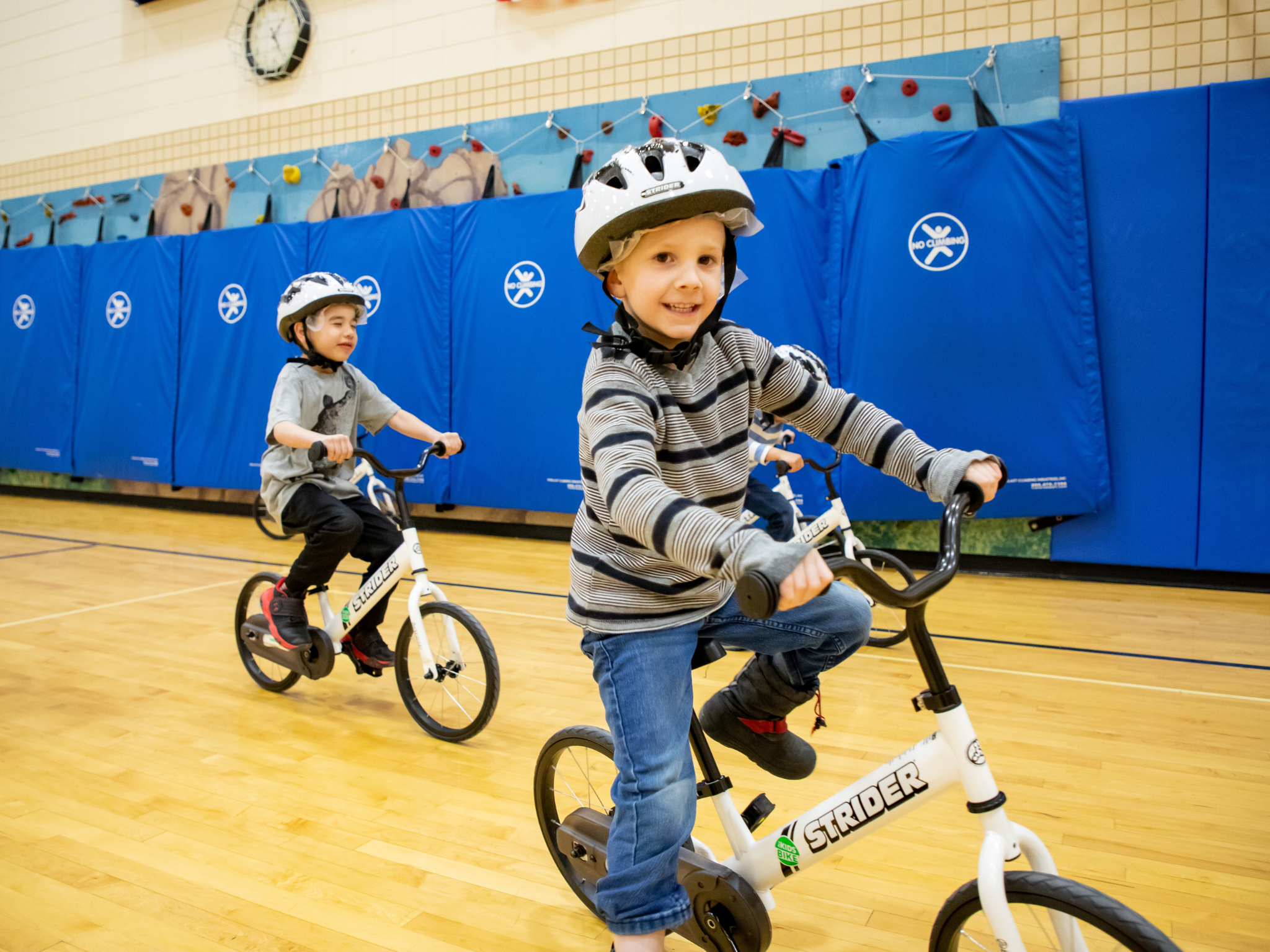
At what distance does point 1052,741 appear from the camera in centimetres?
275

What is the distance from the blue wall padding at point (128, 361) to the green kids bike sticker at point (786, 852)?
7.72 metres

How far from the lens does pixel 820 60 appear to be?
18.8ft

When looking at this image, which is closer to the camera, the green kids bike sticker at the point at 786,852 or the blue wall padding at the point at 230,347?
the green kids bike sticker at the point at 786,852

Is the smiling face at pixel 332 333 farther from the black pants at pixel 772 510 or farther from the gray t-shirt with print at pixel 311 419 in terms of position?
the black pants at pixel 772 510

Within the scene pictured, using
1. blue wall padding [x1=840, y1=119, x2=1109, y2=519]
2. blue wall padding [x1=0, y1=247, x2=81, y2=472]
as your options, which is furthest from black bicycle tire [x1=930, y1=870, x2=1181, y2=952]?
blue wall padding [x1=0, y1=247, x2=81, y2=472]

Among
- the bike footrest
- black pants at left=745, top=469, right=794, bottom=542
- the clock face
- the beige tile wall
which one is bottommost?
the bike footrest

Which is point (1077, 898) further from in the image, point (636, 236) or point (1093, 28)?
point (1093, 28)

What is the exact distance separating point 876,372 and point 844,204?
3.49ft

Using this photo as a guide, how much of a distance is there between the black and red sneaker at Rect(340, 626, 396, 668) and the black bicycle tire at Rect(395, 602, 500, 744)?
19cm

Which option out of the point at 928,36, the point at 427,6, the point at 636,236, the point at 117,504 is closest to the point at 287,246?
the point at 427,6

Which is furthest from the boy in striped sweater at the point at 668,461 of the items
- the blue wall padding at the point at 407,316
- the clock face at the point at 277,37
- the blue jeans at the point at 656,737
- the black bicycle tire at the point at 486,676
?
the clock face at the point at 277,37

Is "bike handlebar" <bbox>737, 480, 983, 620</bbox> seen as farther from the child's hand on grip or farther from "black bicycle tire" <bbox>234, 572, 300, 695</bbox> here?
"black bicycle tire" <bbox>234, 572, 300, 695</bbox>

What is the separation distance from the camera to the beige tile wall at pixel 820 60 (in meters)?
4.88

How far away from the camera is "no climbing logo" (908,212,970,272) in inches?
200
